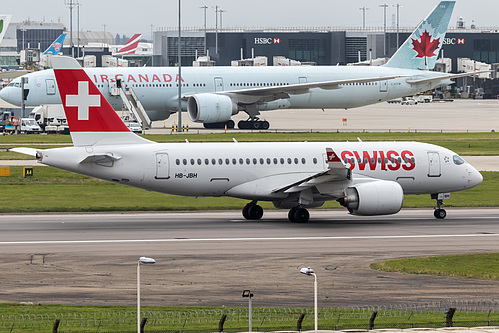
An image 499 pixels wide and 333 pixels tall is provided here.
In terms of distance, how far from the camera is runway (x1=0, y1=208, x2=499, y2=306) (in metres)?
25.2

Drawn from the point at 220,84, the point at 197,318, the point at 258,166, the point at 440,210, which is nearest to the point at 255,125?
the point at 220,84

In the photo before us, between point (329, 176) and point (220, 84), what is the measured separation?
161 ft

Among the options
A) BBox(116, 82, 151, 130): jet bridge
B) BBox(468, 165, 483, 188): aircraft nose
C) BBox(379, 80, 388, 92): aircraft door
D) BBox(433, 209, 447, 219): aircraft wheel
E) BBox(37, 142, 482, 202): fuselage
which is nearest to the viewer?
BBox(37, 142, 482, 202): fuselage

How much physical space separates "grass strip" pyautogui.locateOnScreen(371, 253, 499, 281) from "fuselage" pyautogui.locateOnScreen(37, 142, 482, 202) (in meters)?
7.94

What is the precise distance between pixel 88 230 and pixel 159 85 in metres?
48.4

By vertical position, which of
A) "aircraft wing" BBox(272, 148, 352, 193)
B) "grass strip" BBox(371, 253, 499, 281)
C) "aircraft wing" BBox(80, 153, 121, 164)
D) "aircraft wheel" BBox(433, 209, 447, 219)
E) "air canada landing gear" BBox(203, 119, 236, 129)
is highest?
"air canada landing gear" BBox(203, 119, 236, 129)

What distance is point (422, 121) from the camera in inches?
4008

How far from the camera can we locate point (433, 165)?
40.7m

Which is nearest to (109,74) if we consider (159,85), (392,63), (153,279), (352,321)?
(159,85)

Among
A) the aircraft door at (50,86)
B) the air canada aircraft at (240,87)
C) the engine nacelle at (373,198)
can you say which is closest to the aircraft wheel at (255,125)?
the air canada aircraft at (240,87)

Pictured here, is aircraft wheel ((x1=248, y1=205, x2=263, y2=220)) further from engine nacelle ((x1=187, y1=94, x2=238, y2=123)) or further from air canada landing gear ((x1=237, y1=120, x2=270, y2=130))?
air canada landing gear ((x1=237, y1=120, x2=270, y2=130))

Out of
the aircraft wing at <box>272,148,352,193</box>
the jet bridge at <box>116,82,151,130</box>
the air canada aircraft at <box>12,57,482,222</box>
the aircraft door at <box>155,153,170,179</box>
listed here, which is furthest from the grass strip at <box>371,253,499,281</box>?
the jet bridge at <box>116,82,151,130</box>

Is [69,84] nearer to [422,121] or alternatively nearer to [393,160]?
[393,160]

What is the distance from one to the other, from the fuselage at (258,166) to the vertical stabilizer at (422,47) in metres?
50.8
